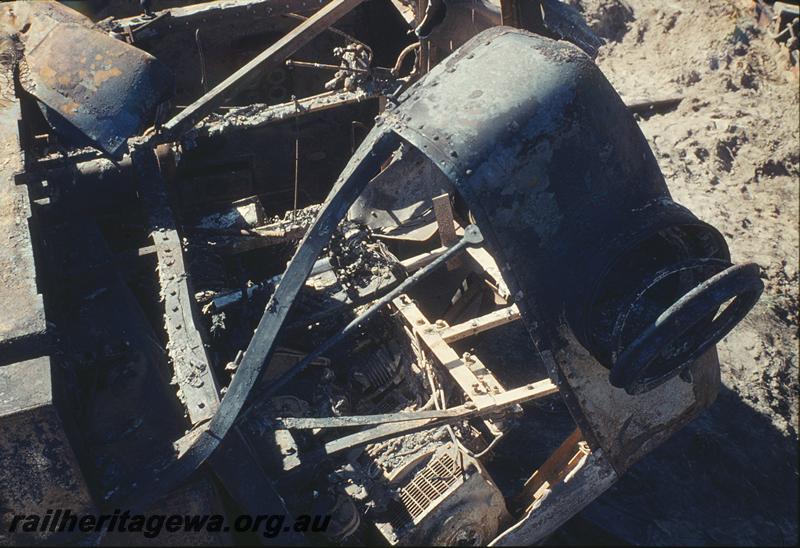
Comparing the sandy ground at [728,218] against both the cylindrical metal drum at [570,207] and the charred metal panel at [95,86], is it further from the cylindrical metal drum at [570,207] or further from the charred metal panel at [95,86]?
the charred metal panel at [95,86]

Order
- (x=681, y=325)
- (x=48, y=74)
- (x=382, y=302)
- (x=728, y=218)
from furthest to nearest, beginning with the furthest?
(x=728, y=218)
(x=48, y=74)
(x=382, y=302)
(x=681, y=325)

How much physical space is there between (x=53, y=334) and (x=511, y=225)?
189cm

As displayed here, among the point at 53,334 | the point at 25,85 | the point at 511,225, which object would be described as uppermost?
the point at 25,85

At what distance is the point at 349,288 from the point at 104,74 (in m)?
1.76

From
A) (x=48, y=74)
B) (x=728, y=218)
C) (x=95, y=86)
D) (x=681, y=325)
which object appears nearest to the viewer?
(x=681, y=325)

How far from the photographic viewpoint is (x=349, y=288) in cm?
406

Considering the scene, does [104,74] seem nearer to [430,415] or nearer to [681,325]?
[430,415]

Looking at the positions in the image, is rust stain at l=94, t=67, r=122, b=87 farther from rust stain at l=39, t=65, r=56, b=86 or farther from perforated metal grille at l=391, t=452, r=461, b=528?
perforated metal grille at l=391, t=452, r=461, b=528

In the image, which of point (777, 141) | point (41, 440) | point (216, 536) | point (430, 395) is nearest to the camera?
point (41, 440)

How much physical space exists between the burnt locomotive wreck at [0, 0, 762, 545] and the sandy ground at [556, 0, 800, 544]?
77 cm

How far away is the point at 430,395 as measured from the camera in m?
3.93

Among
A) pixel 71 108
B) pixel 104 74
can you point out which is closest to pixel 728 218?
pixel 104 74

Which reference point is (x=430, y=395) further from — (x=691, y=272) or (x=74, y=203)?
(x=74, y=203)

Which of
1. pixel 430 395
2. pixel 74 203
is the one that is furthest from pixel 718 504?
pixel 74 203
